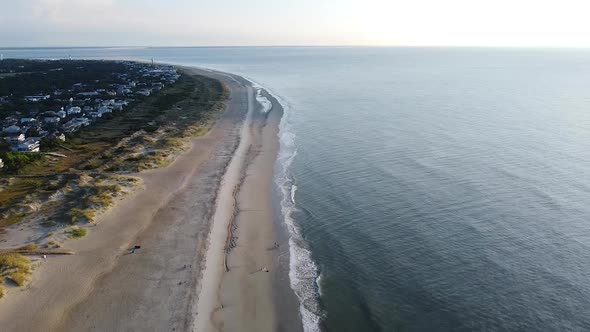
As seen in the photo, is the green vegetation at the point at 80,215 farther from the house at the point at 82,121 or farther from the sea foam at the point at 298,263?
the house at the point at 82,121

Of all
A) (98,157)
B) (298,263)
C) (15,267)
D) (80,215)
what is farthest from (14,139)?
(298,263)

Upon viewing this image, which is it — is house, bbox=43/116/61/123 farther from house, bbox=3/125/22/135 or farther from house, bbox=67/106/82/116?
house, bbox=3/125/22/135

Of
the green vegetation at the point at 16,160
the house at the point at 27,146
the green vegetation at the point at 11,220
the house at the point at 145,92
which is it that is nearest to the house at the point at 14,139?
the house at the point at 27,146

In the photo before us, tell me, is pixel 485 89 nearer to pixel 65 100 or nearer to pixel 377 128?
pixel 377 128

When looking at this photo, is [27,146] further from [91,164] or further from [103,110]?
[103,110]

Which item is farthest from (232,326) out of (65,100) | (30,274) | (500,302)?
(65,100)

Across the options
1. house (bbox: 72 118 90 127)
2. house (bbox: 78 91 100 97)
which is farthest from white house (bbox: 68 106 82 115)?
house (bbox: 78 91 100 97)
